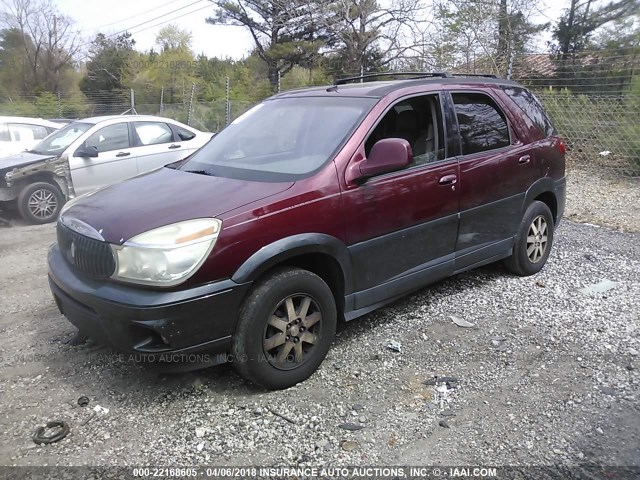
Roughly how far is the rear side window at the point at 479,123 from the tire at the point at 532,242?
78 centimetres

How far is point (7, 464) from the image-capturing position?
103 inches

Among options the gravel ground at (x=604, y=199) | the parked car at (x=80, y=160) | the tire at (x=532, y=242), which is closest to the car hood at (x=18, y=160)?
the parked car at (x=80, y=160)

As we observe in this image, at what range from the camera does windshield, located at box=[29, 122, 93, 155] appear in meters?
8.05

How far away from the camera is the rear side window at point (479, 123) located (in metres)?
4.29

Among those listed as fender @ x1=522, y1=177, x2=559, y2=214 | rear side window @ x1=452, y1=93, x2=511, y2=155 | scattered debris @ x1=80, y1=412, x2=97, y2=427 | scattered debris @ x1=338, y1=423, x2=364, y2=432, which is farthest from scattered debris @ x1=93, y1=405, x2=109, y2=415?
fender @ x1=522, y1=177, x2=559, y2=214

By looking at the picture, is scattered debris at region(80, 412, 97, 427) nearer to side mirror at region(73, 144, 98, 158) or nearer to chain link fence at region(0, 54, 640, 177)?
side mirror at region(73, 144, 98, 158)

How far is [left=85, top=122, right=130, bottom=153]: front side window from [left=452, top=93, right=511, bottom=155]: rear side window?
5.77 meters

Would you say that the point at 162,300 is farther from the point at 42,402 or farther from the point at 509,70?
the point at 509,70

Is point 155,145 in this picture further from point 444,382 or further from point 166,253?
point 444,382

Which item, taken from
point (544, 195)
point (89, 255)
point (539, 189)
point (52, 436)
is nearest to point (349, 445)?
point (52, 436)

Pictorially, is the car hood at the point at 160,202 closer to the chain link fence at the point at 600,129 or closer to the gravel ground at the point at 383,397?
the gravel ground at the point at 383,397

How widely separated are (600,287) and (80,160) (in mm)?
7092

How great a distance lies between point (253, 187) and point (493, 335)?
2.15 m

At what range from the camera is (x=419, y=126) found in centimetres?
409
